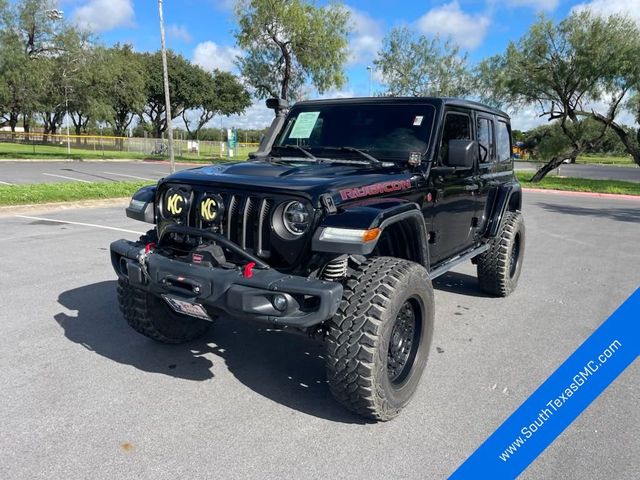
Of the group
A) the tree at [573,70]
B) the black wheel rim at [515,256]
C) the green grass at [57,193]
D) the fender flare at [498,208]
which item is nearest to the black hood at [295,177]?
the fender flare at [498,208]

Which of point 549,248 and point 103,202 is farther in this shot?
point 103,202

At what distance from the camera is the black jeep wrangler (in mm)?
2713

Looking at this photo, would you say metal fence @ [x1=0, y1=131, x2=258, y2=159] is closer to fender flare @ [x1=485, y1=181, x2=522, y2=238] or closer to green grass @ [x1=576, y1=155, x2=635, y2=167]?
fender flare @ [x1=485, y1=181, x2=522, y2=238]

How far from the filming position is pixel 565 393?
1.58 meters

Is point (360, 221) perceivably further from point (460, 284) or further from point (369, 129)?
point (460, 284)

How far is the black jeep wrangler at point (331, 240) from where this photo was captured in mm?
2713

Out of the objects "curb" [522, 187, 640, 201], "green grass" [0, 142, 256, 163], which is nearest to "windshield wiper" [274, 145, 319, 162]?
"curb" [522, 187, 640, 201]

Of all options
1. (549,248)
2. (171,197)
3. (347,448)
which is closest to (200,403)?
(347,448)

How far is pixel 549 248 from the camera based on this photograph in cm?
A: 861

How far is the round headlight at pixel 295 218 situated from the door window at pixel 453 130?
159 centimetres

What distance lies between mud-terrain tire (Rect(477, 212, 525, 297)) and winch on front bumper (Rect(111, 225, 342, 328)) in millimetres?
3161

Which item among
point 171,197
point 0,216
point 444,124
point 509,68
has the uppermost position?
point 509,68

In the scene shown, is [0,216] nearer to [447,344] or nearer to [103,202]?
[103,202]

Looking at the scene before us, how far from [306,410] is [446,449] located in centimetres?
85
